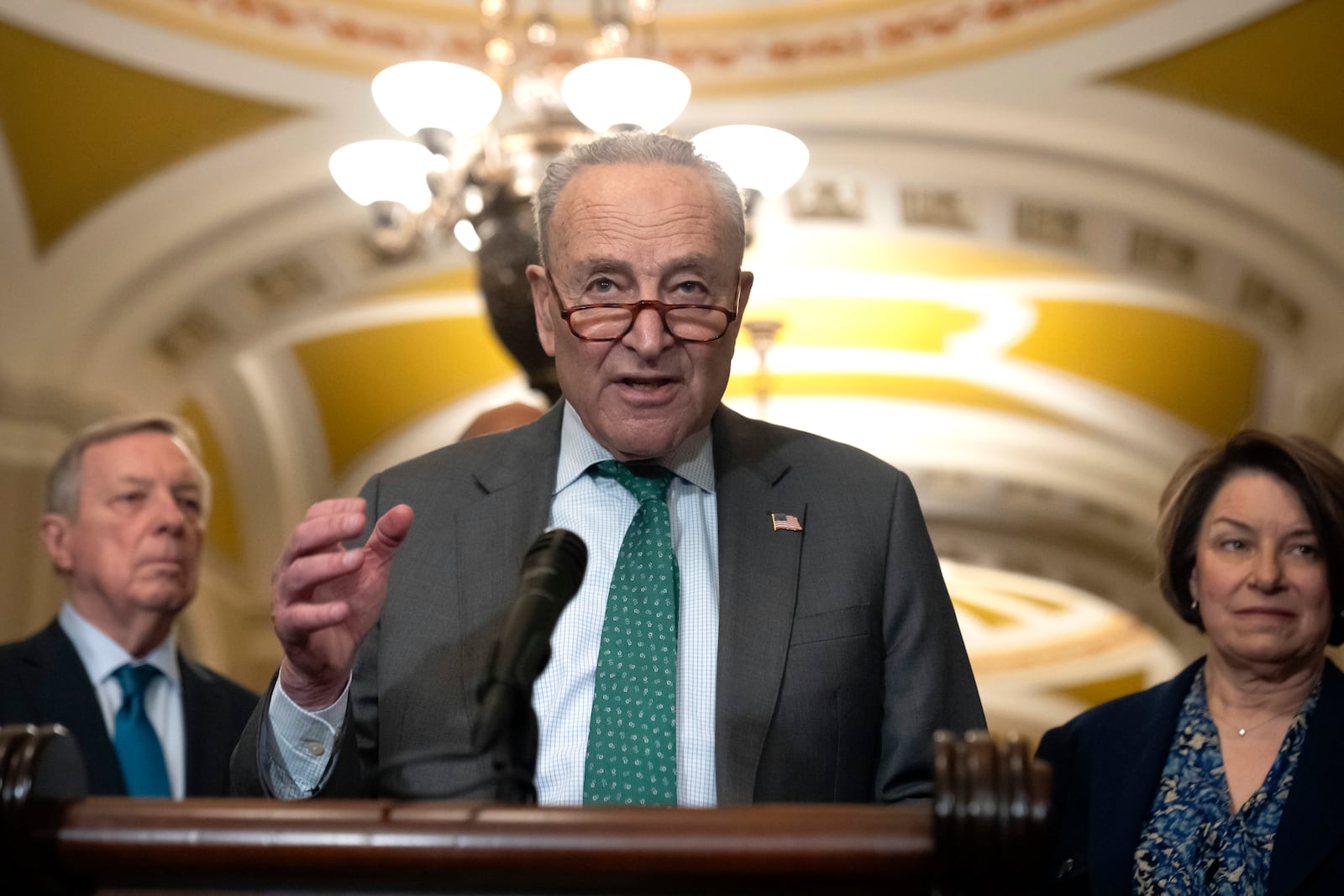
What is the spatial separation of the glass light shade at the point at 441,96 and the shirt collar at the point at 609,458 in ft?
11.5

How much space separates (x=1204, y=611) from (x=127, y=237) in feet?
22.9

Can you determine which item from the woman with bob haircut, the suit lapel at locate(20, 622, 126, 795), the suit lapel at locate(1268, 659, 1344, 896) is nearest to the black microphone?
the woman with bob haircut

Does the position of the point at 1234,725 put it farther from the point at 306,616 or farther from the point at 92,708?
the point at 92,708

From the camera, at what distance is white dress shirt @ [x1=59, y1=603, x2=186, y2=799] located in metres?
3.09

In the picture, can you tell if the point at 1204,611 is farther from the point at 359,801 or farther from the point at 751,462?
the point at 359,801

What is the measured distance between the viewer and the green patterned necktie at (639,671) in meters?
1.71

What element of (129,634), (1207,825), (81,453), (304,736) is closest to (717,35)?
(81,453)

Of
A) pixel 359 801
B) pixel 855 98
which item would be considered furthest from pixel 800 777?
pixel 855 98

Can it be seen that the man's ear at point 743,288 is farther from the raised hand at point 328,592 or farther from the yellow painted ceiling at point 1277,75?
the yellow painted ceiling at point 1277,75

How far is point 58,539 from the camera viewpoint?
3.35m

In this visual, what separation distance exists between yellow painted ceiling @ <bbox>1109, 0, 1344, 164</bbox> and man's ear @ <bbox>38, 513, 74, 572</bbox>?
5660 millimetres

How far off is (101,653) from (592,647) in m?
1.75

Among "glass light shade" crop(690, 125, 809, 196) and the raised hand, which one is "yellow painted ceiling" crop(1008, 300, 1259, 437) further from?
the raised hand

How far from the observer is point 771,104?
7926 mm
